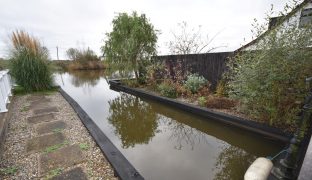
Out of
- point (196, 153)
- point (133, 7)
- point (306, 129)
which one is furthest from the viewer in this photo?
Answer: point (133, 7)

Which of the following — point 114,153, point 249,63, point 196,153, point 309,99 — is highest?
point 249,63

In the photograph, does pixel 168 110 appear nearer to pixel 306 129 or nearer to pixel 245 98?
pixel 245 98

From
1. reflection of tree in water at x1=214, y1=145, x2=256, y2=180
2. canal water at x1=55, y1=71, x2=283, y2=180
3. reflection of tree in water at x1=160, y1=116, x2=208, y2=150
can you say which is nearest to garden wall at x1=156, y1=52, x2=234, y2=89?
canal water at x1=55, y1=71, x2=283, y2=180

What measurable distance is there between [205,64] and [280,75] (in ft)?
11.7

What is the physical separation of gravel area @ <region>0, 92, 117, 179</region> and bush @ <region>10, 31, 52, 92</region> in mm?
3042

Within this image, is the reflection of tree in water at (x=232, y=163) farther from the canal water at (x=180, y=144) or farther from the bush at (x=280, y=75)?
the bush at (x=280, y=75)

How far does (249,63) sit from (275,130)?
1.50m

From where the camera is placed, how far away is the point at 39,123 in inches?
147

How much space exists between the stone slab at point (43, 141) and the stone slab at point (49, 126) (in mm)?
258

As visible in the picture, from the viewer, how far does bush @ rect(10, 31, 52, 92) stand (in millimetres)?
6402

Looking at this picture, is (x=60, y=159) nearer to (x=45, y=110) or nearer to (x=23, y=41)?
(x=45, y=110)

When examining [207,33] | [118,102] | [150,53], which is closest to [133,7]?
[150,53]

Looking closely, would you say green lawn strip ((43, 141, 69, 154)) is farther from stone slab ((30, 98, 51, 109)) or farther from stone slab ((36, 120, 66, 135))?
stone slab ((30, 98, 51, 109))

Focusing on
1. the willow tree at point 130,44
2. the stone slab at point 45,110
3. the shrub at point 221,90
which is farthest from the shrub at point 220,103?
the willow tree at point 130,44
